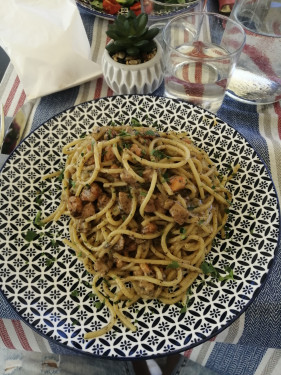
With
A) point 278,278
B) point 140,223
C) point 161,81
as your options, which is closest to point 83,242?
point 140,223

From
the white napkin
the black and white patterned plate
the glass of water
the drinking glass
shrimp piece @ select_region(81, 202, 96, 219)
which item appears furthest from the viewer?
the white napkin

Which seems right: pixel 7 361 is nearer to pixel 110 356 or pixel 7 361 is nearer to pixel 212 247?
pixel 110 356

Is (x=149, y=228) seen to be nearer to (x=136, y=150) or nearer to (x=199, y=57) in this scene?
(x=136, y=150)

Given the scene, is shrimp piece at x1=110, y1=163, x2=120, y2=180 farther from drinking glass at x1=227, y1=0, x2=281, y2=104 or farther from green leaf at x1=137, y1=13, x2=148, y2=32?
drinking glass at x1=227, y1=0, x2=281, y2=104

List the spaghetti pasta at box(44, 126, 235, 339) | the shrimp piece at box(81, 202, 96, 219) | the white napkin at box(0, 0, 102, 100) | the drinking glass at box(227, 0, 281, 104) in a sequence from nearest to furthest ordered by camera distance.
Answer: the spaghetti pasta at box(44, 126, 235, 339) < the shrimp piece at box(81, 202, 96, 219) < the drinking glass at box(227, 0, 281, 104) < the white napkin at box(0, 0, 102, 100)

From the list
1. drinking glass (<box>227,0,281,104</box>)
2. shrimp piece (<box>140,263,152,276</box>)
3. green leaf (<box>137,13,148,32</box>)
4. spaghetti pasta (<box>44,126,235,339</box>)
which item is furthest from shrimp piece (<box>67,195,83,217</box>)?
drinking glass (<box>227,0,281,104</box>)

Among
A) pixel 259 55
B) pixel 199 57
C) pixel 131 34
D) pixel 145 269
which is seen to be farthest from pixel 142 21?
pixel 145 269
